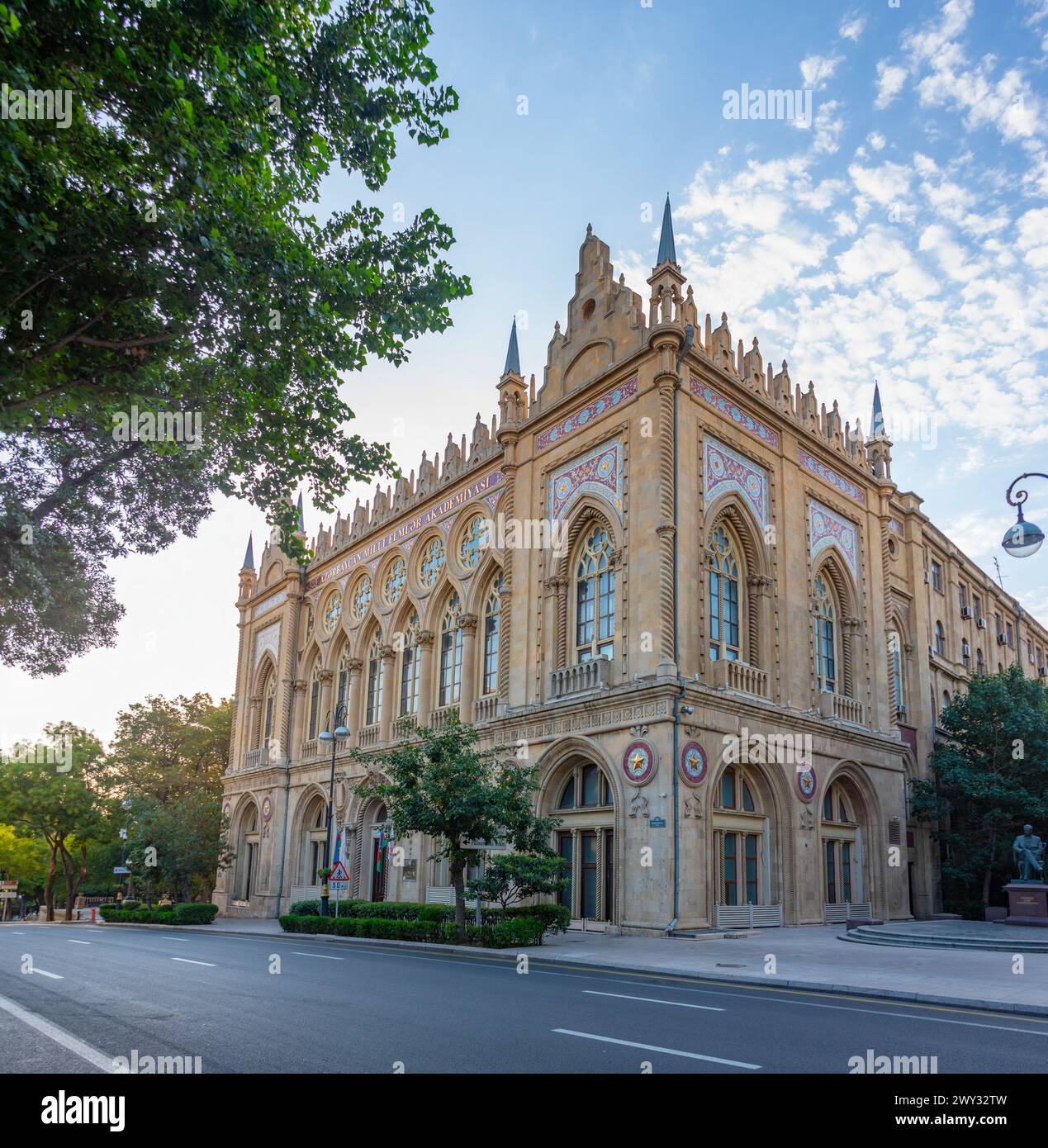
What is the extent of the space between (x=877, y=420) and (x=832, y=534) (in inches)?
300

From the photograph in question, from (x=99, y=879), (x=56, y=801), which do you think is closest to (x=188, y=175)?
(x=56, y=801)

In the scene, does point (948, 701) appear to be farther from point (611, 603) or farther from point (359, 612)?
point (359, 612)

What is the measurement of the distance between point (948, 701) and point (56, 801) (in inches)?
1956

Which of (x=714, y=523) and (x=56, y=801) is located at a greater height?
(x=714, y=523)

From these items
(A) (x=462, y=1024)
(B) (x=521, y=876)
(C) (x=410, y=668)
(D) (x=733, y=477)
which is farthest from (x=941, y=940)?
(C) (x=410, y=668)

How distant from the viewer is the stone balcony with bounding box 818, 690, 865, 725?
95.5ft

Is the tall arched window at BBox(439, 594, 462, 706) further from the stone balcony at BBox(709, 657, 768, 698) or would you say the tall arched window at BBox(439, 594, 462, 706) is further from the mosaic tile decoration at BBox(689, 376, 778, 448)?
the mosaic tile decoration at BBox(689, 376, 778, 448)

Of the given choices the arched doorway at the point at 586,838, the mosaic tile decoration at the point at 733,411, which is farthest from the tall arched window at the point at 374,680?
the mosaic tile decoration at the point at 733,411

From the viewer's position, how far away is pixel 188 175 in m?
10.5

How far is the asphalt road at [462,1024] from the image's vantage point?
7730 millimetres

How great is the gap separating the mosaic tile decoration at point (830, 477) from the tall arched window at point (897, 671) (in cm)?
572

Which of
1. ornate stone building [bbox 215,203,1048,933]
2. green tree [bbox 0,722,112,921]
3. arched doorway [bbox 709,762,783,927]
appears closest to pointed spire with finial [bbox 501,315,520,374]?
ornate stone building [bbox 215,203,1048,933]

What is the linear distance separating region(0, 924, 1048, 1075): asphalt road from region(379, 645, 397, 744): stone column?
21.5m

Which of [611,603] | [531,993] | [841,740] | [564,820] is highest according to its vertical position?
[611,603]
